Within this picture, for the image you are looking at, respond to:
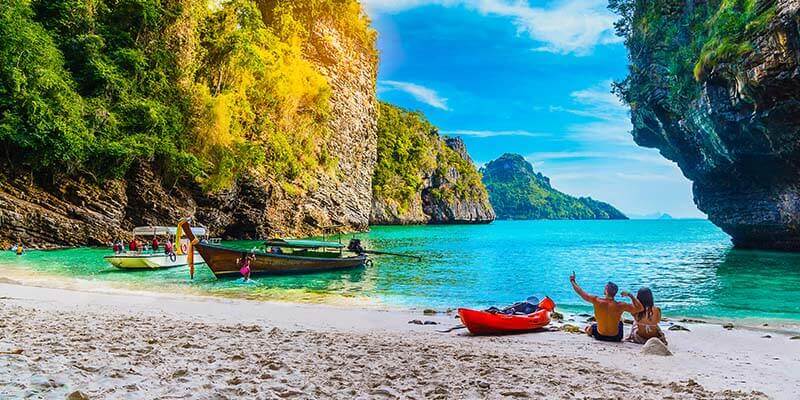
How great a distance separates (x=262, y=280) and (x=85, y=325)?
11.6 metres

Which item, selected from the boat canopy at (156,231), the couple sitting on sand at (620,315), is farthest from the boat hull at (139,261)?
the couple sitting on sand at (620,315)

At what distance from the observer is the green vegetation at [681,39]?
2280 centimetres

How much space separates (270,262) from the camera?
20.8 meters

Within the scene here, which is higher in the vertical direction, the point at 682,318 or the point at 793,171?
the point at 793,171

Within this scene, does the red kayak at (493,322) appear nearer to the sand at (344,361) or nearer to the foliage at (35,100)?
the sand at (344,361)

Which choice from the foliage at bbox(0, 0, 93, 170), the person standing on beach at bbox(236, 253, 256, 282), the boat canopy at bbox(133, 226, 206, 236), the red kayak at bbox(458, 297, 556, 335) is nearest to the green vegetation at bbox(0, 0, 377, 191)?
the foliage at bbox(0, 0, 93, 170)

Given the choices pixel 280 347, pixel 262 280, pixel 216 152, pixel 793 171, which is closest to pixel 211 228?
pixel 216 152

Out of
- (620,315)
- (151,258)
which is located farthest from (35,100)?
(620,315)

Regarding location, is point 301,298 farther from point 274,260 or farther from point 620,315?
point 620,315

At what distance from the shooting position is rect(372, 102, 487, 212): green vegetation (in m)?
86.8

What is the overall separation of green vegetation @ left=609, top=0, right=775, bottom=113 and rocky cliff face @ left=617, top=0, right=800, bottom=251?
Result: 0.07 meters

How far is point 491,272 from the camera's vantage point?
943 inches

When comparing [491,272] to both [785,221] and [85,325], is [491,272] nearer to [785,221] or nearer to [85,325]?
[85,325]

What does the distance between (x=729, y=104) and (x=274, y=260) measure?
84.9 feet
